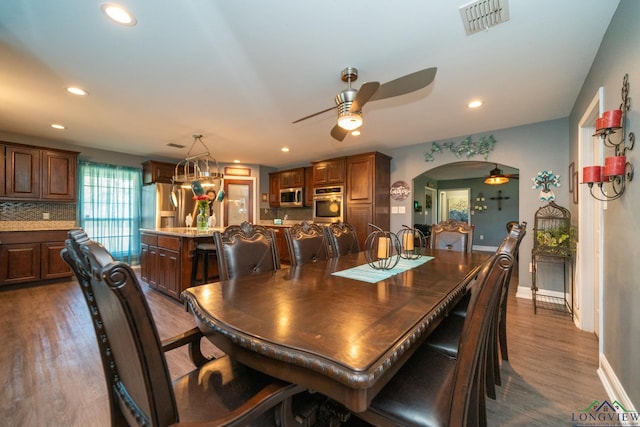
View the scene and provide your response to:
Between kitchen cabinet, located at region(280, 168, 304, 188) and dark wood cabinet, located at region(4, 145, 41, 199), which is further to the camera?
kitchen cabinet, located at region(280, 168, 304, 188)

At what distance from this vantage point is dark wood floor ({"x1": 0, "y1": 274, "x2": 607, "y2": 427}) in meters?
1.55

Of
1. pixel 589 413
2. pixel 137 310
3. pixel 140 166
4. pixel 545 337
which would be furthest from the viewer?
pixel 140 166

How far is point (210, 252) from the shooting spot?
11.2 feet

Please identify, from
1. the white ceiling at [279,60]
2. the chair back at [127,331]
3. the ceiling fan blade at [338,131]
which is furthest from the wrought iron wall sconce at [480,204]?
the chair back at [127,331]

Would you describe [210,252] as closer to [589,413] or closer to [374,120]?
[374,120]

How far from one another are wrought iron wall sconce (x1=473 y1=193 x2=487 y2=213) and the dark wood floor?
618cm

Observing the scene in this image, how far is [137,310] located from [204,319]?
0.45 meters

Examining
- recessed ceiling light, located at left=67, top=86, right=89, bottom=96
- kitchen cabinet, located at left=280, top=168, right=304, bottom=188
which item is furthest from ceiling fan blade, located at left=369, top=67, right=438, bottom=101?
kitchen cabinet, located at left=280, top=168, right=304, bottom=188

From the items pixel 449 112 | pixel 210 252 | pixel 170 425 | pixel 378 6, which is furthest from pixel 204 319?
pixel 449 112

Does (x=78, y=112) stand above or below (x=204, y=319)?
above

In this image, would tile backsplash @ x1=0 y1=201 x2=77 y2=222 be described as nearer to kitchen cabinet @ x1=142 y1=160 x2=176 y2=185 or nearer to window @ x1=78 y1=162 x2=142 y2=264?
window @ x1=78 y1=162 x2=142 y2=264

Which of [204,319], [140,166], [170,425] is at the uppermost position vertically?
[140,166]

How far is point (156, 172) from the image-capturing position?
5352 mm

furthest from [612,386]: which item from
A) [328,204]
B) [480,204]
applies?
[480,204]
